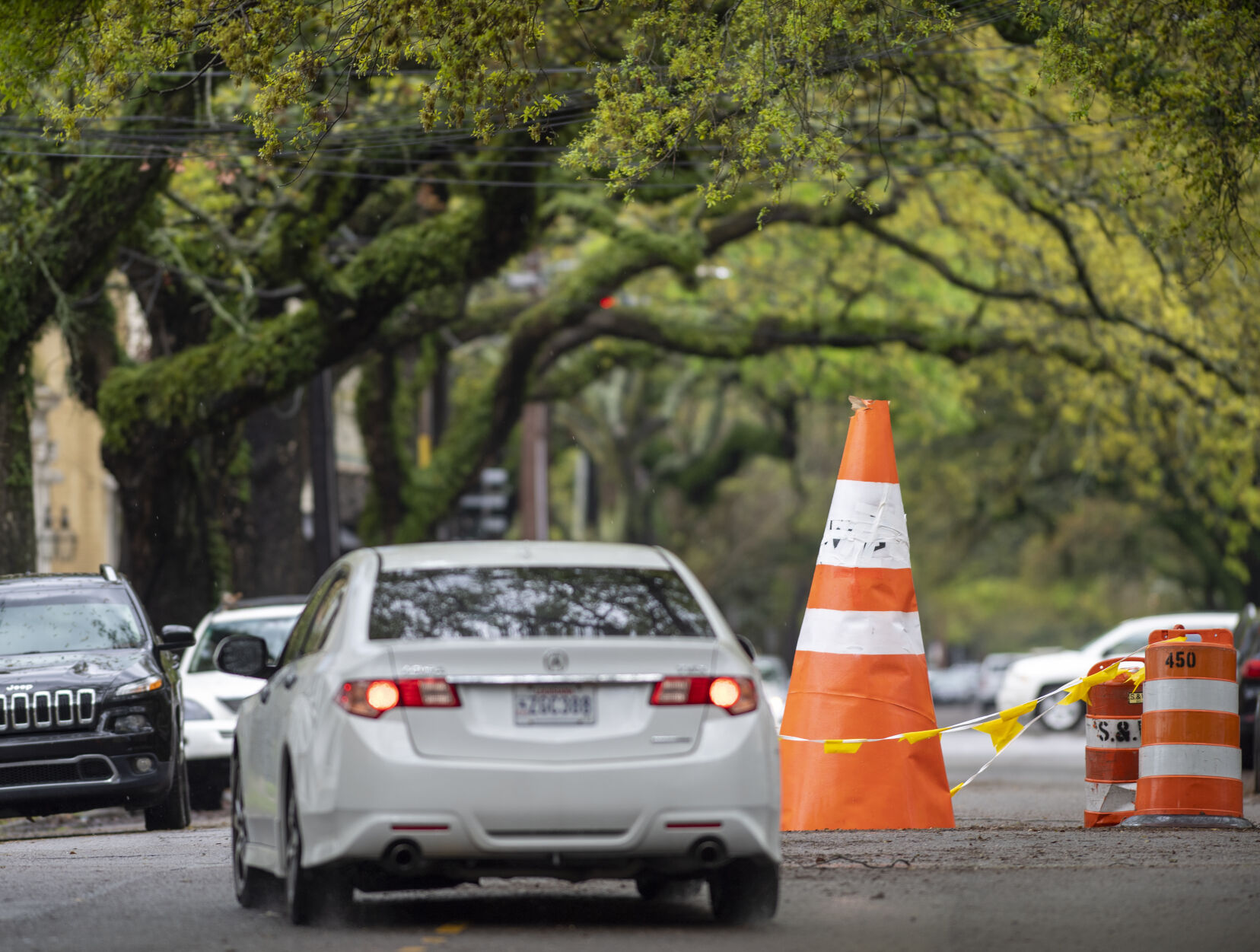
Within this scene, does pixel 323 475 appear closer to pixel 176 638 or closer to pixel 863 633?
pixel 176 638

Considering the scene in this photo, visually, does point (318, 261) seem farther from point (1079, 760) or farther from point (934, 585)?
point (934, 585)

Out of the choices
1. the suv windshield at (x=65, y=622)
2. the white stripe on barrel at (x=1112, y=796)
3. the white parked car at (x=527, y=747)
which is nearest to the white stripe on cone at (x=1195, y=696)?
the white stripe on barrel at (x=1112, y=796)

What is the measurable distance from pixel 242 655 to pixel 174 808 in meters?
5.66

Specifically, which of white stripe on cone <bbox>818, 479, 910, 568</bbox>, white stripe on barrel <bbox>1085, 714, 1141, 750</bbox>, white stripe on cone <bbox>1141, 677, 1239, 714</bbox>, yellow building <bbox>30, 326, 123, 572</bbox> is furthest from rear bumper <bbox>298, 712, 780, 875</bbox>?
yellow building <bbox>30, 326, 123, 572</bbox>

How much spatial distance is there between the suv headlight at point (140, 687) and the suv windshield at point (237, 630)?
14.1ft

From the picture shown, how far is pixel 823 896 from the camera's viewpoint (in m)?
8.30

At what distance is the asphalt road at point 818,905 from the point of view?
23.9ft

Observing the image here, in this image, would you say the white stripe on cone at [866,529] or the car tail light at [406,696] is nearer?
the car tail light at [406,696]

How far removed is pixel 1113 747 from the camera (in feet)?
39.0

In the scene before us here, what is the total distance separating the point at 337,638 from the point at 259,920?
1313 millimetres

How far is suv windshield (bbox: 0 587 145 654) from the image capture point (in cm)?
1399

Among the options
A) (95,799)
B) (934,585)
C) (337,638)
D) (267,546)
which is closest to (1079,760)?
(267,546)

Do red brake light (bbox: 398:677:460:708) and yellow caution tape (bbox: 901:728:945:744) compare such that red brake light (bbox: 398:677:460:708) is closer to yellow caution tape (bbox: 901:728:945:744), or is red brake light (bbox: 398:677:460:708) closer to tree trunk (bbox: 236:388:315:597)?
yellow caution tape (bbox: 901:728:945:744)

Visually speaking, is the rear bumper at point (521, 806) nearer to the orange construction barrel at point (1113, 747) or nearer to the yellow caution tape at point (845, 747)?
the yellow caution tape at point (845, 747)
